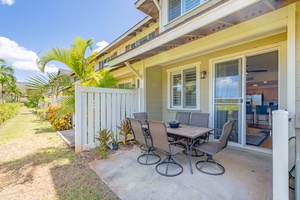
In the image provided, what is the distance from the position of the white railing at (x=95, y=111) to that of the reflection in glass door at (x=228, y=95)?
3.10 m

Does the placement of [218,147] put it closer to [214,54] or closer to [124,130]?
[124,130]

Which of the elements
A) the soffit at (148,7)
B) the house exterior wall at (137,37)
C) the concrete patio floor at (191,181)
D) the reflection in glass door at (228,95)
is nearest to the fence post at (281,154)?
the concrete patio floor at (191,181)

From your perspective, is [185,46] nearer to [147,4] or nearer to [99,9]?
[147,4]

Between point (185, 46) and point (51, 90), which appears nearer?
point (185, 46)

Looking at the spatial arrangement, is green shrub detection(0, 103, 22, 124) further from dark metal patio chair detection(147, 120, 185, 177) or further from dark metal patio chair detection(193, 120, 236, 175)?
dark metal patio chair detection(193, 120, 236, 175)

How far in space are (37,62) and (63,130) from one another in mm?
3942

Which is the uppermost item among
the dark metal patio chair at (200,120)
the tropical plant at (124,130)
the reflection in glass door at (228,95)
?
the reflection in glass door at (228,95)

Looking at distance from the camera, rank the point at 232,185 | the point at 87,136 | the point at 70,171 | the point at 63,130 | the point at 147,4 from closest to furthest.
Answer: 1. the point at 232,185
2. the point at 70,171
3. the point at 87,136
4. the point at 147,4
5. the point at 63,130

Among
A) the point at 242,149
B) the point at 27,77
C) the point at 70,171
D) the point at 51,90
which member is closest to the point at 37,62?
the point at 27,77

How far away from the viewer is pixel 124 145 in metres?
4.93

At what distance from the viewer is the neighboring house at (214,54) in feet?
8.33

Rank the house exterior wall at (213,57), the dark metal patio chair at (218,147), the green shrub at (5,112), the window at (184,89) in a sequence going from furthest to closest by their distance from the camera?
1. the green shrub at (5,112)
2. the window at (184,89)
3. the house exterior wall at (213,57)
4. the dark metal patio chair at (218,147)

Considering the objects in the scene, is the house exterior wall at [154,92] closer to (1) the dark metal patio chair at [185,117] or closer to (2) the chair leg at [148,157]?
(1) the dark metal patio chair at [185,117]

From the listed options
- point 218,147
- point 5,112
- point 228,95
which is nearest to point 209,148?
point 218,147
